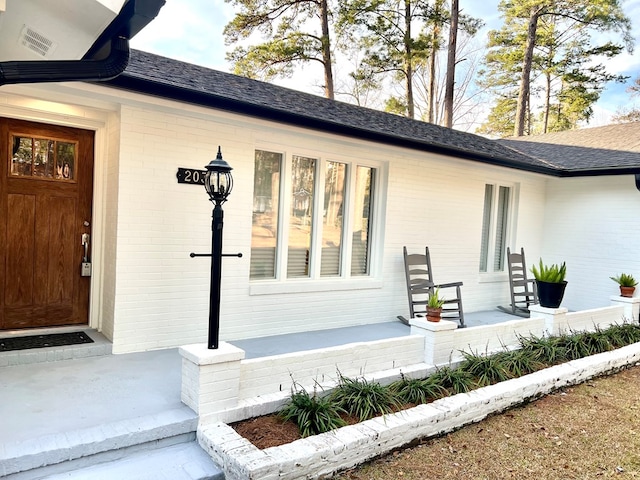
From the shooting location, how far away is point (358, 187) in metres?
6.10

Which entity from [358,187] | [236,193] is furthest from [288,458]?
[358,187]

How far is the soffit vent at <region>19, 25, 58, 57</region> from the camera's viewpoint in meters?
2.69

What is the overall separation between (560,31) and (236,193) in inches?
628

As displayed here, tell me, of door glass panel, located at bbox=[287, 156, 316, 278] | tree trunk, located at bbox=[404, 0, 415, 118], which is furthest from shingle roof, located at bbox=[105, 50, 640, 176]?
tree trunk, located at bbox=[404, 0, 415, 118]

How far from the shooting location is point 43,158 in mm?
4297

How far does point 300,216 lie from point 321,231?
1.15ft

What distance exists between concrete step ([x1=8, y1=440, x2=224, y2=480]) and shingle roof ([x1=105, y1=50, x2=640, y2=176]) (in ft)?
9.31

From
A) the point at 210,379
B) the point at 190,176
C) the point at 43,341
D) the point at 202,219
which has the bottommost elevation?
the point at 43,341

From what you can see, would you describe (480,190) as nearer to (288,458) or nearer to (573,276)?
(573,276)

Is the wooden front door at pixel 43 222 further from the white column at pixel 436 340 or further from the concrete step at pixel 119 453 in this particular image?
the white column at pixel 436 340

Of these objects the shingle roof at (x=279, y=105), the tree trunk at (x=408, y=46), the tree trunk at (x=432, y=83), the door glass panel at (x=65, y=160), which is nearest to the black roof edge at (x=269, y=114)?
the shingle roof at (x=279, y=105)

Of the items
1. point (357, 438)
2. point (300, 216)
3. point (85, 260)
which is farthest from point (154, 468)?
point (300, 216)

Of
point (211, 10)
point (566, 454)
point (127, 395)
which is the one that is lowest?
point (566, 454)

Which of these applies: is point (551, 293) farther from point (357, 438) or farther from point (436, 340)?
point (357, 438)
